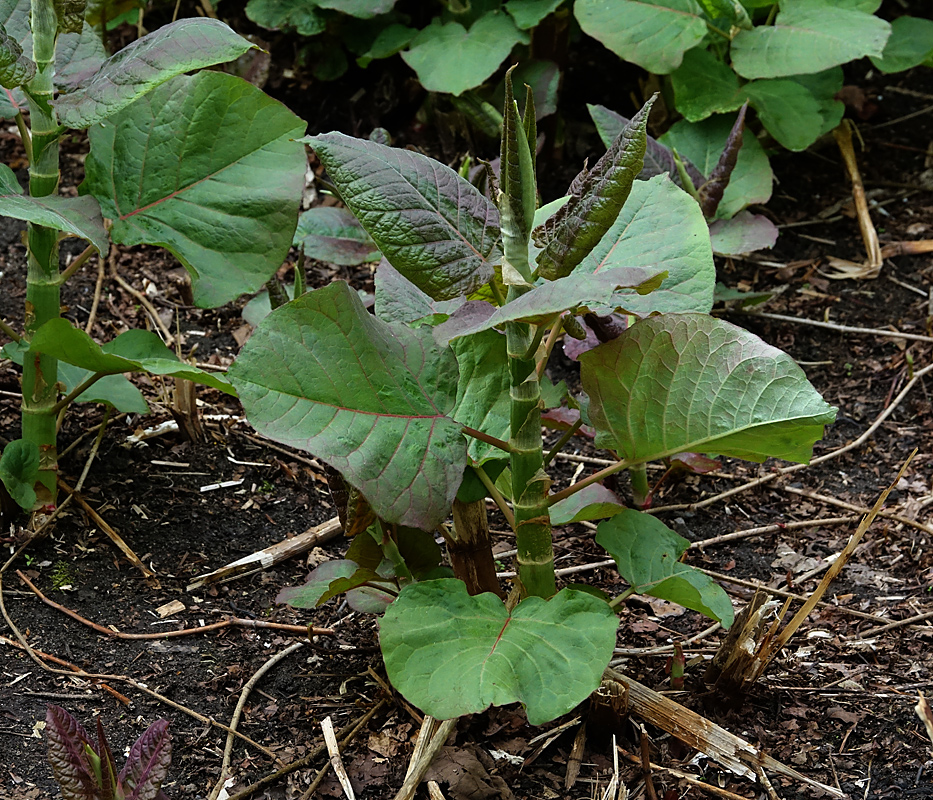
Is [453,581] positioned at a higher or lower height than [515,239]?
lower

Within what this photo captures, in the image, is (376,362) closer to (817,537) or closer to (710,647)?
(710,647)

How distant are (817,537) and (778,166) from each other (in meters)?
1.39

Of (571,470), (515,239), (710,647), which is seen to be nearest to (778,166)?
(571,470)

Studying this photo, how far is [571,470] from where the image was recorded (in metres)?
1.93

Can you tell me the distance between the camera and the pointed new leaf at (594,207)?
0.96 metres

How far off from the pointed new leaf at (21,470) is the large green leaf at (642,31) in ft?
5.08

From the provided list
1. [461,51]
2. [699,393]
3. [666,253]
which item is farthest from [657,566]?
[461,51]

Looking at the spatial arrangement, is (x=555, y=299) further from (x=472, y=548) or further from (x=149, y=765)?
(x=149, y=765)

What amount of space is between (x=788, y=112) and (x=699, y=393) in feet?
4.88

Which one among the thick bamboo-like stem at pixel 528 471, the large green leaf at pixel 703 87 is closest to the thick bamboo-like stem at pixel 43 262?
the thick bamboo-like stem at pixel 528 471

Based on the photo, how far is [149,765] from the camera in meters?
1.03

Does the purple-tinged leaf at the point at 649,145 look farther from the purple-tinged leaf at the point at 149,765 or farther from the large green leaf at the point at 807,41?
the purple-tinged leaf at the point at 149,765

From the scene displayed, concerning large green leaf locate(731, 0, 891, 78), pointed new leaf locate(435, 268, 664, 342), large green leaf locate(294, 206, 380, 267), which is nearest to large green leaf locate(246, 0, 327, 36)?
large green leaf locate(294, 206, 380, 267)

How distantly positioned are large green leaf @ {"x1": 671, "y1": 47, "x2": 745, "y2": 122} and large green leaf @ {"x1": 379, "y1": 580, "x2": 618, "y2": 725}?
5.01ft
